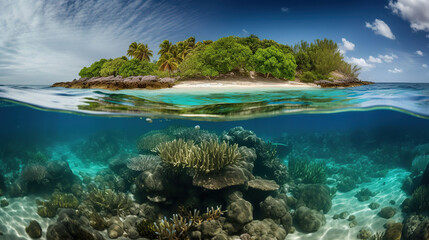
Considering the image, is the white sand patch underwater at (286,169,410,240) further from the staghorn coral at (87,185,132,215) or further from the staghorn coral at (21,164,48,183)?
the staghorn coral at (21,164,48,183)

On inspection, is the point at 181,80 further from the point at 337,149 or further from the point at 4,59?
the point at 337,149

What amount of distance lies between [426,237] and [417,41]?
8.87 meters

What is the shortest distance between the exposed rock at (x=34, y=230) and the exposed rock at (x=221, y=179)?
619 centimetres

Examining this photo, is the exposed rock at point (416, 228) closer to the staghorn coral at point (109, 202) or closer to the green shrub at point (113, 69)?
the staghorn coral at point (109, 202)

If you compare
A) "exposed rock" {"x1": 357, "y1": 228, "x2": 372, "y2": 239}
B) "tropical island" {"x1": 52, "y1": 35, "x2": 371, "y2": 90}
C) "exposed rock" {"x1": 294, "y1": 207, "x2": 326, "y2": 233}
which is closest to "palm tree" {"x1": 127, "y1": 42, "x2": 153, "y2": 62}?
"tropical island" {"x1": 52, "y1": 35, "x2": 371, "y2": 90}

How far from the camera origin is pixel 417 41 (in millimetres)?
10570

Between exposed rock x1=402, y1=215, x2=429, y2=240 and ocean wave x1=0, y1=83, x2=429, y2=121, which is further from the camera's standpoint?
ocean wave x1=0, y1=83, x2=429, y2=121

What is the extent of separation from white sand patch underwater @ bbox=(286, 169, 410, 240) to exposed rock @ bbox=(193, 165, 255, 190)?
315 centimetres

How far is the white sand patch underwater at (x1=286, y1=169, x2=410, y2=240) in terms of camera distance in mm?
8812

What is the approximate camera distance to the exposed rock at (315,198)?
1028 cm

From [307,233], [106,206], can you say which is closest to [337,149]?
[307,233]

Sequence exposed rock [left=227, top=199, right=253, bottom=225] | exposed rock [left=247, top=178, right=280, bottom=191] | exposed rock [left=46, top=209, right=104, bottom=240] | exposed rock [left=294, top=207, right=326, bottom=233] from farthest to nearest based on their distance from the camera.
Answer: exposed rock [left=294, top=207, right=326, bottom=233] < exposed rock [left=247, top=178, right=280, bottom=191] < exposed rock [left=227, top=199, right=253, bottom=225] < exposed rock [left=46, top=209, right=104, bottom=240]

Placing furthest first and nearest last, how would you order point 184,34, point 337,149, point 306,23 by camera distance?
point 337,149
point 184,34
point 306,23

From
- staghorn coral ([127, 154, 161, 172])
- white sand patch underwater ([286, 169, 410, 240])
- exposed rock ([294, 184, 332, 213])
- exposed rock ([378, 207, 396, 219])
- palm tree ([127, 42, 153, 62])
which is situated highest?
palm tree ([127, 42, 153, 62])
